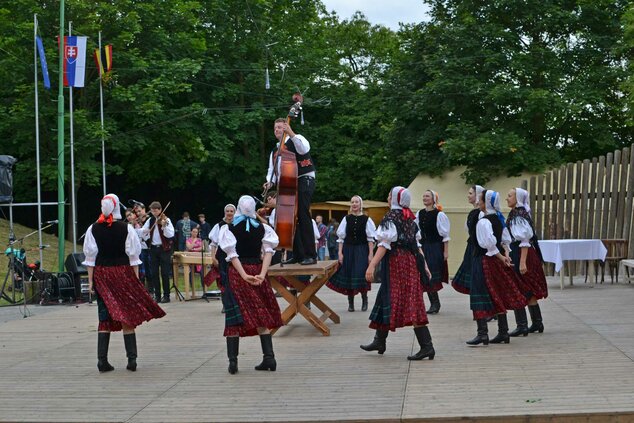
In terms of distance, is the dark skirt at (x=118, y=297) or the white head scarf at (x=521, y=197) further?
the white head scarf at (x=521, y=197)

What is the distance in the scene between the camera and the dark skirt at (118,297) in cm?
980

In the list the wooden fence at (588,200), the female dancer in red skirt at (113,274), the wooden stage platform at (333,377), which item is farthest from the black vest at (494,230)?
the wooden fence at (588,200)

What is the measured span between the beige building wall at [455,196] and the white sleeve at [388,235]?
20435 mm

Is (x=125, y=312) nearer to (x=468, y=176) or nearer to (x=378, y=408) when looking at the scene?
(x=378, y=408)

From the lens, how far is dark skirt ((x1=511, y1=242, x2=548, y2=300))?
1142 cm

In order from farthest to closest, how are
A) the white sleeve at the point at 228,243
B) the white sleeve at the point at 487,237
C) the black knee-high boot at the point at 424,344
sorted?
the white sleeve at the point at 487,237 < the black knee-high boot at the point at 424,344 < the white sleeve at the point at 228,243

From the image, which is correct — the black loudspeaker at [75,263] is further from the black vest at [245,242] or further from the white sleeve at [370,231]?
the black vest at [245,242]

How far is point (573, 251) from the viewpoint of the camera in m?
18.3

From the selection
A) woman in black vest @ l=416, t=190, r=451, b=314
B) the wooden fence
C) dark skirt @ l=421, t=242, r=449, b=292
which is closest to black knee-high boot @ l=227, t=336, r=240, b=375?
woman in black vest @ l=416, t=190, r=451, b=314

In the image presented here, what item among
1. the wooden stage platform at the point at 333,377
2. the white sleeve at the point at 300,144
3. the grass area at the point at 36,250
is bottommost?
the grass area at the point at 36,250

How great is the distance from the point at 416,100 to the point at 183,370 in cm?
2552

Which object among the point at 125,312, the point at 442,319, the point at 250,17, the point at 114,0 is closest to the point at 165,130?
the point at 114,0

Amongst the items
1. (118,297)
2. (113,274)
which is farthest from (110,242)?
(118,297)

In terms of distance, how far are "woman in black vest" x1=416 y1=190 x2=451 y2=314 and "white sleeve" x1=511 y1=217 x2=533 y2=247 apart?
288 centimetres
